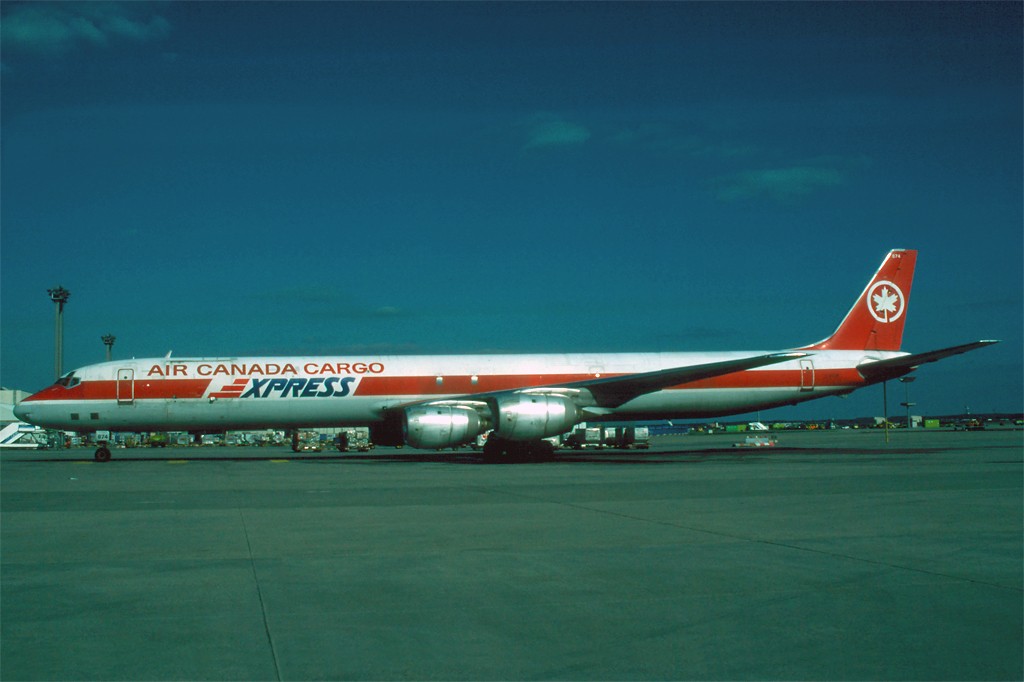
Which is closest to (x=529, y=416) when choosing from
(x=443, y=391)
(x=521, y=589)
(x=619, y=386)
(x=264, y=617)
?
(x=619, y=386)

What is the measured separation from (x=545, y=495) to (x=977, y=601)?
844 cm

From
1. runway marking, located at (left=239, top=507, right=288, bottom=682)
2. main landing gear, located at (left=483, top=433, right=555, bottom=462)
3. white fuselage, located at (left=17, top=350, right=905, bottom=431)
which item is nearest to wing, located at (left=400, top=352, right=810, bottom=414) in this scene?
white fuselage, located at (left=17, top=350, right=905, bottom=431)

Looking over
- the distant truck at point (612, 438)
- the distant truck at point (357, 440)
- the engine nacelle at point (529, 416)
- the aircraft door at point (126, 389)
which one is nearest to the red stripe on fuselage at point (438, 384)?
the aircraft door at point (126, 389)

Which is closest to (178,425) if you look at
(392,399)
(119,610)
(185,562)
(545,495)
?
(392,399)

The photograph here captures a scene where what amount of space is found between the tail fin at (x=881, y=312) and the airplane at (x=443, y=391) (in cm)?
144

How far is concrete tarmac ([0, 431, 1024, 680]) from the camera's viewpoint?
14.5 feet

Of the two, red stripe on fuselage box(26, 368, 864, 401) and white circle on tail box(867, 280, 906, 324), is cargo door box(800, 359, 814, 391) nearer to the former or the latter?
red stripe on fuselage box(26, 368, 864, 401)

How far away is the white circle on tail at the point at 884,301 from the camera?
106 ft

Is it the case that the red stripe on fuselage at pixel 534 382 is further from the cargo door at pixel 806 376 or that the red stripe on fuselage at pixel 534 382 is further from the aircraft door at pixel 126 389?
the aircraft door at pixel 126 389

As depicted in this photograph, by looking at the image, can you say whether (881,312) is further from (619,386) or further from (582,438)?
(582,438)

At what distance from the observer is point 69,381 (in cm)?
2741

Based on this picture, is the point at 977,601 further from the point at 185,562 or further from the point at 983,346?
the point at 983,346

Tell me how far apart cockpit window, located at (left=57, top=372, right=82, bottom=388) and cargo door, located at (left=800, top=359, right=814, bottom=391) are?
24.3m

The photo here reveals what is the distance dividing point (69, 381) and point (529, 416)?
1504cm
